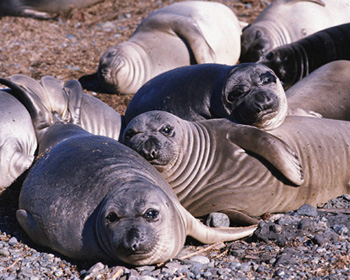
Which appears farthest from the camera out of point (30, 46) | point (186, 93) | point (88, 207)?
point (30, 46)

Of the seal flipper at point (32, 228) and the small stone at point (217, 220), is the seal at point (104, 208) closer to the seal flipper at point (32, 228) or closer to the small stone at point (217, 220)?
the seal flipper at point (32, 228)

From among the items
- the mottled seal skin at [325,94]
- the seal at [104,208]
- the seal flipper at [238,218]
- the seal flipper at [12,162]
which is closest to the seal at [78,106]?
the seal flipper at [12,162]

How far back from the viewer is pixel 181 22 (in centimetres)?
776

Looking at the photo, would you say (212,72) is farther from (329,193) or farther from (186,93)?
(329,193)

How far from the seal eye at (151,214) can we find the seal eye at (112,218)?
15 centimetres

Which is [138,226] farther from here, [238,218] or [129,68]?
[129,68]

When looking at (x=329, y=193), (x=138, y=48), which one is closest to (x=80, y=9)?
(x=138, y=48)

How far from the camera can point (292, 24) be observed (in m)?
8.26

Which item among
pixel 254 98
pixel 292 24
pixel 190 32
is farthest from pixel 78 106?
pixel 292 24

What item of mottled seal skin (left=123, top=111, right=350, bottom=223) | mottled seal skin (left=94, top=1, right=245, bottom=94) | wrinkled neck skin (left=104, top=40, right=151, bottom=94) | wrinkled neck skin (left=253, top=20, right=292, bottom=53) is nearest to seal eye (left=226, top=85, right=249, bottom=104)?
mottled seal skin (left=123, top=111, right=350, bottom=223)

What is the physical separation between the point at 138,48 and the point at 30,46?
1662 millimetres

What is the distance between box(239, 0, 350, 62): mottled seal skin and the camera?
26.4 feet

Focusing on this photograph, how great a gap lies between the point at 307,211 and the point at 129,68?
4.10m

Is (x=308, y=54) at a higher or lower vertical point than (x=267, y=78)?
lower
